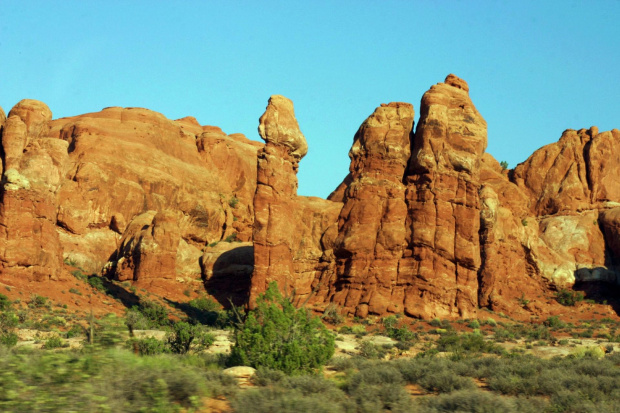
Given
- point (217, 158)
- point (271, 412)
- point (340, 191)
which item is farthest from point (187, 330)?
point (217, 158)

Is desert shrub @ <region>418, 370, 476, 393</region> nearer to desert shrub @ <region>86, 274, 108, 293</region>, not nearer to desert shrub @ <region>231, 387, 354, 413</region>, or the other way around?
desert shrub @ <region>231, 387, 354, 413</region>

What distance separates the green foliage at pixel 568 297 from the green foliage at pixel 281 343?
39413 mm

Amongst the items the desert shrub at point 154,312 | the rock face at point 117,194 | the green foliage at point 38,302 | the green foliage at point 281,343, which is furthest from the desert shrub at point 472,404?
the rock face at point 117,194

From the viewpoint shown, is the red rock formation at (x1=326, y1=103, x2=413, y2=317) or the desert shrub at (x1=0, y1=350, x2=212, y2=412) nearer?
the desert shrub at (x1=0, y1=350, x2=212, y2=412)

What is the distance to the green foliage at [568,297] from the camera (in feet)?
189

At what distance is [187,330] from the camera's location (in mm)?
27453

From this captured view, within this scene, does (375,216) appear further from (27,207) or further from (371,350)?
(27,207)

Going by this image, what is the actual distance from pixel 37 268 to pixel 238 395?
3354 cm

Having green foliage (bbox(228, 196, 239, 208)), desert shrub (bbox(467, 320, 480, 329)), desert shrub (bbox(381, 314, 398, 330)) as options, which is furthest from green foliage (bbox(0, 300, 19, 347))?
green foliage (bbox(228, 196, 239, 208))

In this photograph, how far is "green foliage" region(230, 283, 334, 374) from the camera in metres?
22.0

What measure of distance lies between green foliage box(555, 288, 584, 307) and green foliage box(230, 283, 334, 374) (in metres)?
39.4

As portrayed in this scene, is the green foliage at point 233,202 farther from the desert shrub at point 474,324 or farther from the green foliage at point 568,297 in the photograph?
the desert shrub at point 474,324

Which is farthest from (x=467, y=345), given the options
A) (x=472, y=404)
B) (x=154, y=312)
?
(x=472, y=404)

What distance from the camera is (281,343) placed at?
22812mm
